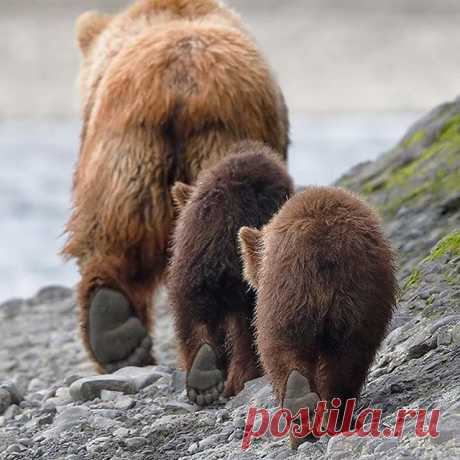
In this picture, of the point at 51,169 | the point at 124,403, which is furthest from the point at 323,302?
the point at 51,169

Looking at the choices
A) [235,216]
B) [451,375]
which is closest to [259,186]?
[235,216]

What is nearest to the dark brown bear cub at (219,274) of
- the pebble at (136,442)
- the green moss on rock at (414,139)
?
the pebble at (136,442)

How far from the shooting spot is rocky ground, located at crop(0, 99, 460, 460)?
5176 mm

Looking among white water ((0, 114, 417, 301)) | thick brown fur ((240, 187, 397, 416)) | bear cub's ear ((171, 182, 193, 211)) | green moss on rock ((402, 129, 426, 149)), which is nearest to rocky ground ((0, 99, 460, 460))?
thick brown fur ((240, 187, 397, 416))

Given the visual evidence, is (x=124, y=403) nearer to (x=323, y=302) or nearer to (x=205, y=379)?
(x=205, y=379)

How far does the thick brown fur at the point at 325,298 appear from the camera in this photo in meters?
5.19

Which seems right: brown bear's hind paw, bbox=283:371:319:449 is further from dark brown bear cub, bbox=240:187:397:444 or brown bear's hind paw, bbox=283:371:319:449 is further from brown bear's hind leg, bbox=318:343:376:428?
brown bear's hind leg, bbox=318:343:376:428

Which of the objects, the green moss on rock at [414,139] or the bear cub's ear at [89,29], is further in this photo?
the green moss on rock at [414,139]

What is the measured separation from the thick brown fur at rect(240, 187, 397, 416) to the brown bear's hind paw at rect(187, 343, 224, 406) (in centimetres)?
75

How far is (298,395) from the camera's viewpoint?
5.14 metres

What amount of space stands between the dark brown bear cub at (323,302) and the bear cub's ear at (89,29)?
13.2 ft

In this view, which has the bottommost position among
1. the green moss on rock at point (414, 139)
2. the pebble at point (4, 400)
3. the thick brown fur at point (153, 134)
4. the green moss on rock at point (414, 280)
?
the pebble at point (4, 400)

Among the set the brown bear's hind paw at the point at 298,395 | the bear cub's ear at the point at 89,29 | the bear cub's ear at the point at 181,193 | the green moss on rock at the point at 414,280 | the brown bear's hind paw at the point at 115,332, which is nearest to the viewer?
the brown bear's hind paw at the point at 298,395

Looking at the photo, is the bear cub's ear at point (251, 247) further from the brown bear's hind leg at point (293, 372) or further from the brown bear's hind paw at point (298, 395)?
the brown bear's hind paw at point (298, 395)
